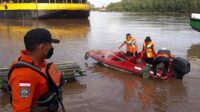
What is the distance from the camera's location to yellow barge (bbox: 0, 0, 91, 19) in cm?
3612

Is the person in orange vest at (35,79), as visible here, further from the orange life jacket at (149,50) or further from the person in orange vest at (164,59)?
the orange life jacket at (149,50)

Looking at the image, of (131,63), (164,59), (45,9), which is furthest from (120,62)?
(45,9)

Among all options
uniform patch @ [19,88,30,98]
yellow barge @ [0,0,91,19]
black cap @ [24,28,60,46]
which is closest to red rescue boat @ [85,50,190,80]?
black cap @ [24,28,60,46]

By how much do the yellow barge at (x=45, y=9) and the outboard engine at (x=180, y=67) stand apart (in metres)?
26.8

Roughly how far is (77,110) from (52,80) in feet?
15.8

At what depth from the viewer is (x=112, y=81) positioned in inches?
405

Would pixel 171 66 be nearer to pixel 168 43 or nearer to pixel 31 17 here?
pixel 168 43

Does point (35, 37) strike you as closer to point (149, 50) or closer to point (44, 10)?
point (149, 50)

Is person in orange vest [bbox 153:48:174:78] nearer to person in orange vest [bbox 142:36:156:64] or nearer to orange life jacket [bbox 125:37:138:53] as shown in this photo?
person in orange vest [bbox 142:36:156:64]

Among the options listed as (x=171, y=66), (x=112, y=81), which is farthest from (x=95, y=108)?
(x=171, y=66)

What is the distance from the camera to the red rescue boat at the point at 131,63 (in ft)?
33.0

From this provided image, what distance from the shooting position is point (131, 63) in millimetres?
11211

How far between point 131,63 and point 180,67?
186 cm

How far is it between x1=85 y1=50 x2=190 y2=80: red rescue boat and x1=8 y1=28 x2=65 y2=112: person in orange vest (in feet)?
24.4
